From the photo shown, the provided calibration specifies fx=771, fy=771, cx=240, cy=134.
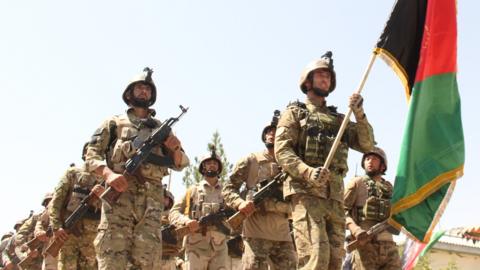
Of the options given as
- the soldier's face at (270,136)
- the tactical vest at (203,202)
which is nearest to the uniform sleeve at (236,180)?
the soldier's face at (270,136)

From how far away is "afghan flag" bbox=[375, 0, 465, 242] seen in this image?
27.3 feet

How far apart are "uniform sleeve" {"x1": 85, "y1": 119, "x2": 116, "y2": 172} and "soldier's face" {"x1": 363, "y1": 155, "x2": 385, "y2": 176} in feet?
13.3

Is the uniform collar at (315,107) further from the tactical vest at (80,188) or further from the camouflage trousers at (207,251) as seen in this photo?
the tactical vest at (80,188)

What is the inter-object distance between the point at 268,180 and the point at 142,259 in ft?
8.81

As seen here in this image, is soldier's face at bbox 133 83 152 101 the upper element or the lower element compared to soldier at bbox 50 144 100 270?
upper

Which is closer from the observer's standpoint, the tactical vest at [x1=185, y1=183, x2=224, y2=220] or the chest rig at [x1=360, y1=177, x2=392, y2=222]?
the chest rig at [x1=360, y1=177, x2=392, y2=222]

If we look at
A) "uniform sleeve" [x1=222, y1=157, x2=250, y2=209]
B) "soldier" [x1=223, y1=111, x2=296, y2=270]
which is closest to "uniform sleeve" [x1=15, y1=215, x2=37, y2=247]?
"uniform sleeve" [x1=222, y1=157, x2=250, y2=209]

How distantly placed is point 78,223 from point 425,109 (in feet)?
18.1

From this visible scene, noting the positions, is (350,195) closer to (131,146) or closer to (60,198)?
(131,146)

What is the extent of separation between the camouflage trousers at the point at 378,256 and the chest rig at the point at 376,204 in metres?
0.39

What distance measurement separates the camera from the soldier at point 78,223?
11430 millimetres

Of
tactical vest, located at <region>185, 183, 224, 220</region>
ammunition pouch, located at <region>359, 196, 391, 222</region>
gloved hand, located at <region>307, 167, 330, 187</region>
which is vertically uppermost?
tactical vest, located at <region>185, 183, 224, 220</region>

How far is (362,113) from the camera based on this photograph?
8.29m

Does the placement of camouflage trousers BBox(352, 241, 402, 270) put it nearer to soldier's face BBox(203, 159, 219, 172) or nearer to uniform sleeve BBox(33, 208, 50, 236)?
soldier's face BBox(203, 159, 219, 172)
